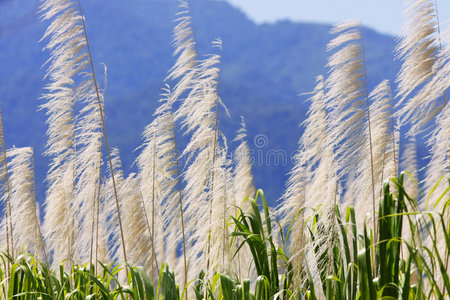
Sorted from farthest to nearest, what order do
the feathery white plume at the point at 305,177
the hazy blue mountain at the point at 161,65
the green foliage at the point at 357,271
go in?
the hazy blue mountain at the point at 161,65 → the feathery white plume at the point at 305,177 → the green foliage at the point at 357,271

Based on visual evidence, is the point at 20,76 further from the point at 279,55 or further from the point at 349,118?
the point at 349,118

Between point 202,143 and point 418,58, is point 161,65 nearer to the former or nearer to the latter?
point 202,143

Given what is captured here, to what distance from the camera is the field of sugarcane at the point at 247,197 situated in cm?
200

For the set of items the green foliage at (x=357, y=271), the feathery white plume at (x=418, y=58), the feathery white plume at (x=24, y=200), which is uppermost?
the feathery white plume at (x=418, y=58)

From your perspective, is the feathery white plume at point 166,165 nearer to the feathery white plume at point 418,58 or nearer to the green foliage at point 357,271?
the green foliage at point 357,271

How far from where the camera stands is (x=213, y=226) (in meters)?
2.34

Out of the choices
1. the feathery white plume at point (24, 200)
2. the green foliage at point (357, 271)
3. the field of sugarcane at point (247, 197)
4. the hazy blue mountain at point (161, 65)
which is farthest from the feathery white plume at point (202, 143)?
the hazy blue mountain at point (161, 65)

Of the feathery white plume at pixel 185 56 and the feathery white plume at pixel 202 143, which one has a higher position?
the feathery white plume at pixel 185 56

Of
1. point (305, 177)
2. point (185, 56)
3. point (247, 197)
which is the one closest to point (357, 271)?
point (247, 197)

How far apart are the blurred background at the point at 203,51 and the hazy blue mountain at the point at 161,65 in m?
0.06

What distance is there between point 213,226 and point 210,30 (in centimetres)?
3442

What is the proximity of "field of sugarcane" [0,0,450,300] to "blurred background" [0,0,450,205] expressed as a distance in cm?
2426

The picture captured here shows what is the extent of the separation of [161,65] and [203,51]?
3.69 meters

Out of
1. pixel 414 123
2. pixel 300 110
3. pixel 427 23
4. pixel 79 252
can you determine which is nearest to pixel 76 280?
pixel 79 252
